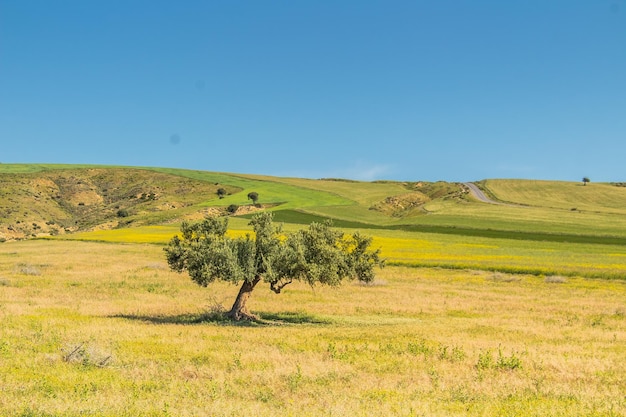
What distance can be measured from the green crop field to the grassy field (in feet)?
0.31

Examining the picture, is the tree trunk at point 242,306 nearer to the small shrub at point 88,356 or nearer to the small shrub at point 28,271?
the small shrub at point 88,356

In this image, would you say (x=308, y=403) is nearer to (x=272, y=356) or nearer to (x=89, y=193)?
(x=272, y=356)

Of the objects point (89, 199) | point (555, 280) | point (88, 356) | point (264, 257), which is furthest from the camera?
point (89, 199)

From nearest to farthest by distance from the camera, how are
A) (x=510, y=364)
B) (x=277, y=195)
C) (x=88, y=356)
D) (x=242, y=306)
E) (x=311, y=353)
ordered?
(x=88, y=356) < (x=510, y=364) < (x=311, y=353) < (x=242, y=306) < (x=277, y=195)

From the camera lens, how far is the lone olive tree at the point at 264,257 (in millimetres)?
31656

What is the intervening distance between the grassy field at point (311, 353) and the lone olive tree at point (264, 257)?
282cm

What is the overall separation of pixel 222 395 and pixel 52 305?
24284 mm

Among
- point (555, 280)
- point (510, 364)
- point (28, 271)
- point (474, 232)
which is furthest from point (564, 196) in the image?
point (510, 364)

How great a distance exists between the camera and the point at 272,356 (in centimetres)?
2111

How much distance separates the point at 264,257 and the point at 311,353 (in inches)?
444

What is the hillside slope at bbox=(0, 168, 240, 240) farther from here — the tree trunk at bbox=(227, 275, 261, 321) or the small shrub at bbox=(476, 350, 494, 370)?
the small shrub at bbox=(476, 350, 494, 370)

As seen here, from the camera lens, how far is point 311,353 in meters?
22.0

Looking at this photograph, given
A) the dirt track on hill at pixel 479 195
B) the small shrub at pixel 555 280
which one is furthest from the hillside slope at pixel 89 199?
the small shrub at pixel 555 280

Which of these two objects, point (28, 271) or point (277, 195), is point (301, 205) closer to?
point (277, 195)
